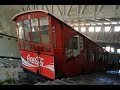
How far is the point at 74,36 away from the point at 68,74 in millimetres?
1331

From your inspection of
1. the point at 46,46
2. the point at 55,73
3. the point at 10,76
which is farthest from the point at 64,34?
the point at 10,76

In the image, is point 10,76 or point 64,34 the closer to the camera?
point 64,34

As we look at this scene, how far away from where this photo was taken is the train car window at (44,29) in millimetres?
5206

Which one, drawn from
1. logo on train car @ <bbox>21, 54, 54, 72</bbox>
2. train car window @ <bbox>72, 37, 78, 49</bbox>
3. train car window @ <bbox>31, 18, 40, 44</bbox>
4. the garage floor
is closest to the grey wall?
logo on train car @ <bbox>21, 54, 54, 72</bbox>

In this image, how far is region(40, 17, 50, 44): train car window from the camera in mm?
5206

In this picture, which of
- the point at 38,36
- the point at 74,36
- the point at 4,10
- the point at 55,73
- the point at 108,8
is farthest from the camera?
the point at 4,10

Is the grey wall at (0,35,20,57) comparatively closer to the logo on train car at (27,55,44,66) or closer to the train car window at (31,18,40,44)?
the logo on train car at (27,55,44,66)

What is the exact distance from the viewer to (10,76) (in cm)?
696

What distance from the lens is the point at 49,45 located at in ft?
17.4

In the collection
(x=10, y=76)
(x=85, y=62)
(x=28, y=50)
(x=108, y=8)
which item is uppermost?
(x=108, y=8)

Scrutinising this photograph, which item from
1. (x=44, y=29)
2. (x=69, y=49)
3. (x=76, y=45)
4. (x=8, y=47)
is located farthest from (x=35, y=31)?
(x=8, y=47)

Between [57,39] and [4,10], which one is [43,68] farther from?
[4,10]

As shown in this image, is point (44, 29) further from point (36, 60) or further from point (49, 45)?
point (36, 60)

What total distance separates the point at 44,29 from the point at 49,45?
0.52m
